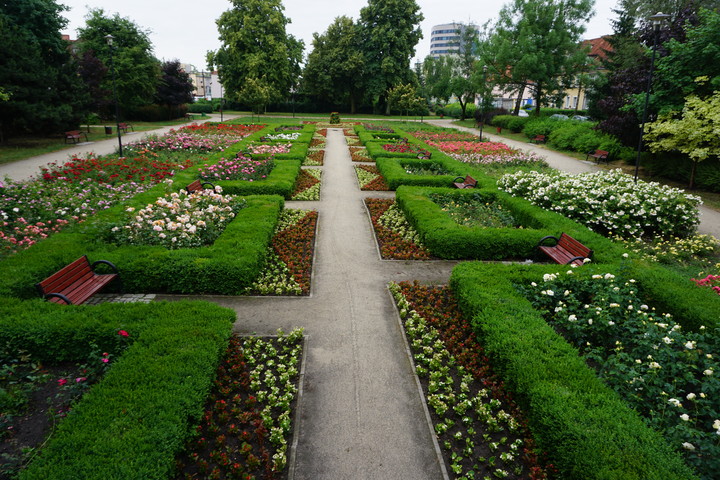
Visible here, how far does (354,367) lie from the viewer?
516 cm

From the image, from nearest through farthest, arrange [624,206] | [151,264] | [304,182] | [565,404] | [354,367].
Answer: [565,404]
[354,367]
[151,264]
[624,206]
[304,182]

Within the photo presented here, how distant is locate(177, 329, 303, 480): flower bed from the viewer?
145 inches

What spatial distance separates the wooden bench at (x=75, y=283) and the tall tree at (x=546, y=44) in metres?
33.2

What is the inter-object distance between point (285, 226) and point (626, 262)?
289 inches

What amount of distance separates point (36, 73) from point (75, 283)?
65.8ft

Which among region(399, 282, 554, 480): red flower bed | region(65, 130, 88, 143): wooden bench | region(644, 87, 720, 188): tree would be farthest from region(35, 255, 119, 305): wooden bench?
region(65, 130, 88, 143): wooden bench

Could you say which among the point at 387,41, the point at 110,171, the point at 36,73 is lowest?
the point at 110,171

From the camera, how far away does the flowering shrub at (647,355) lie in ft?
12.1

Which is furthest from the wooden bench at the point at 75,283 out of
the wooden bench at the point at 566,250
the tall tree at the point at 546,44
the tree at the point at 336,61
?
the tree at the point at 336,61

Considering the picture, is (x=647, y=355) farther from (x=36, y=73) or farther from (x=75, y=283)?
(x=36, y=73)

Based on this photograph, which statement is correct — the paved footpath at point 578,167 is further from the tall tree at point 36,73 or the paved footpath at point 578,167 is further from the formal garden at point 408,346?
the tall tree at point 36,73

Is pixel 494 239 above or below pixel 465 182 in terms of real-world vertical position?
below

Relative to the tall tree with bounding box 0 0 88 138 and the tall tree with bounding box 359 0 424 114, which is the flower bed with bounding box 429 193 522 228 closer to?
the tall tree with bounding box 0 0 88 138

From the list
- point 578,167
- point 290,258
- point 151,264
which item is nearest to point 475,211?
point 290,258
